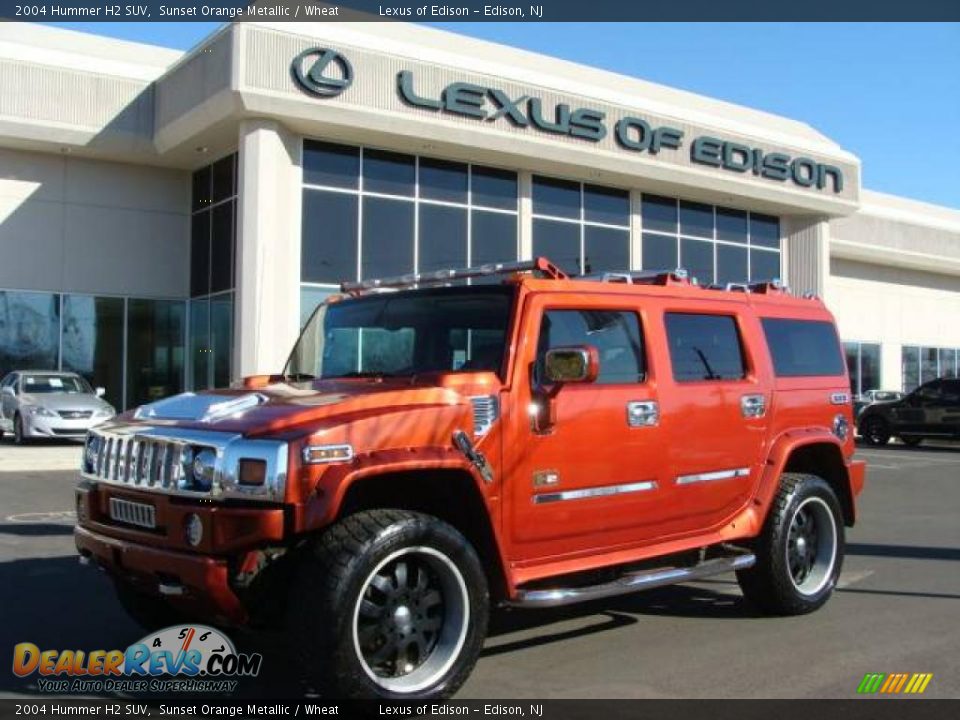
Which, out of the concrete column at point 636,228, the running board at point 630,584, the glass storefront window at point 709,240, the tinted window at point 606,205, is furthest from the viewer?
the glass storefront window at point 709,240

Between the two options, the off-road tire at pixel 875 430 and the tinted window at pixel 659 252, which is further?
the tinted window at pixel 659 252

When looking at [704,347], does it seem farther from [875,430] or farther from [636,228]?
[875,430]

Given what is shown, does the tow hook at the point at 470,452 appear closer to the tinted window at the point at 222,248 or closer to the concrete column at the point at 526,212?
the tinted window at the point at 222,248

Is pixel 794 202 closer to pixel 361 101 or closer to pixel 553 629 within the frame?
pixel 361 101

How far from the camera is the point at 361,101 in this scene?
2100 centimetres

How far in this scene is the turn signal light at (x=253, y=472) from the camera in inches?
171

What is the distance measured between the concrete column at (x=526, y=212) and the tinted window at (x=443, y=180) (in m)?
1.62

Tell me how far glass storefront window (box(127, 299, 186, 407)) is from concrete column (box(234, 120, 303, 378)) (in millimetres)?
4462

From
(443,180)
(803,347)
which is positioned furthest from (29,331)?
(803,347)

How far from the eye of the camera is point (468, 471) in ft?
15.8

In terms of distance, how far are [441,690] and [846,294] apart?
36.1 m

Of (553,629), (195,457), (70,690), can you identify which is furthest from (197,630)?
(553,629)

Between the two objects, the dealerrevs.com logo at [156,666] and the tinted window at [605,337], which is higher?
the tinted window at [605,337]

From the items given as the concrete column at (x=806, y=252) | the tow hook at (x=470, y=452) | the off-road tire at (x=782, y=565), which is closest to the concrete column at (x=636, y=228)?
Answer: the concrete column at (x=806, y=252)
